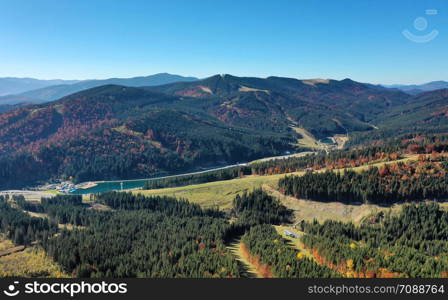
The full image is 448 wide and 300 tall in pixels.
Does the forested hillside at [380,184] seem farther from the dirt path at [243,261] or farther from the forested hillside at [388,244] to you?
the dirt path at [243,261]

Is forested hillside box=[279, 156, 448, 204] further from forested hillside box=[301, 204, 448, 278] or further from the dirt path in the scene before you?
the dirt path

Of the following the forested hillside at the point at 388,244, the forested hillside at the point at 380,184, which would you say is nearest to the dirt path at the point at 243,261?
the forested hillside at the point at 388,244

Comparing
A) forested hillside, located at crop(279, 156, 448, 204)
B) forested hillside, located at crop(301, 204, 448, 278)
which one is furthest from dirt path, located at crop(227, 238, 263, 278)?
forested hillside, located at crop(279, 156, 448, 204)

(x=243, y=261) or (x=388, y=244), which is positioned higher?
(x=388, y=244)

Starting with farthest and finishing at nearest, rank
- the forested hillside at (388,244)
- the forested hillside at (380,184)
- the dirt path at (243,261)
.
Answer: the forested hillside at (380,184), the dirt path at (243,261), the forested hillside at (388,244)

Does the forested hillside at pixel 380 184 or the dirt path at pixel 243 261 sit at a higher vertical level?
the forested hillside at pixel 380 184

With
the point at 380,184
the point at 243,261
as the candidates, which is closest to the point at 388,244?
the point at 243,261

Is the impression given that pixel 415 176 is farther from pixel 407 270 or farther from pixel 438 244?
pixel 407 270

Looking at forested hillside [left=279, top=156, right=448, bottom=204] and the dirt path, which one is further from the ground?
forested hillside [left=279, top=156, right=448, bottom=204]

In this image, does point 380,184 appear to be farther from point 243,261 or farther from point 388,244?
point 243,261
